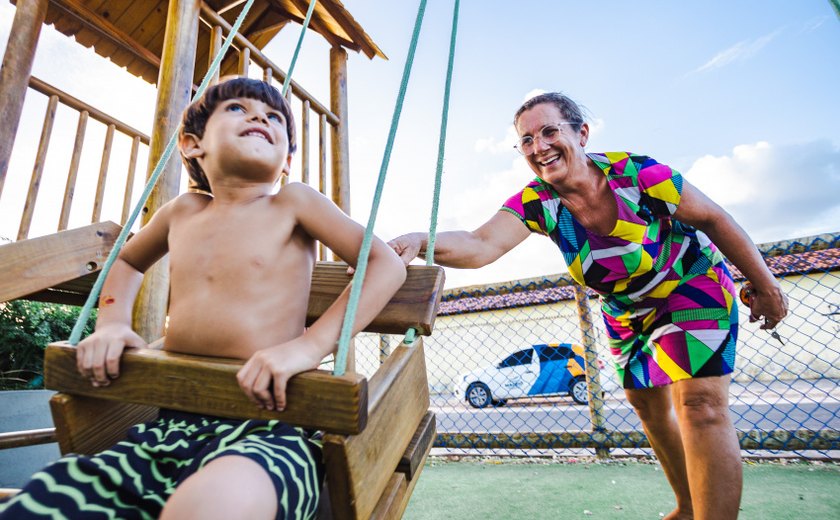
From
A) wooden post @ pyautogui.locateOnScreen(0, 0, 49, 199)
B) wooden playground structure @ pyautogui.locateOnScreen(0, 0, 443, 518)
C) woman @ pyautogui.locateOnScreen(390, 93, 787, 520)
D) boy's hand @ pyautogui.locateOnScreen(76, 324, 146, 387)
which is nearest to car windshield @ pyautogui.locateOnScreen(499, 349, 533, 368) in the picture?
wooden playground structure @ pyautogui.locateOnScreen(0, 0, 443, 518)

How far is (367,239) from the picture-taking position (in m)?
0.79

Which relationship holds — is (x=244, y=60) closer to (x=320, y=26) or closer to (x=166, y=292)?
(x=320, y=26)

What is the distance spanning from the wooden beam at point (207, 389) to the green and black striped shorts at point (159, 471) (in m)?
0.10

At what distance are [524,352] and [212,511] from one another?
11.7 m

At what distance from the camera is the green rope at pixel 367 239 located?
2.20ft

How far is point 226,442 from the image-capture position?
0.81 m

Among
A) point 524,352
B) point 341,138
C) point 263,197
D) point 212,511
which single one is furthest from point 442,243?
point 524,352

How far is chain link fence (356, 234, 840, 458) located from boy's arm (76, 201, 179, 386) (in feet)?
7.73

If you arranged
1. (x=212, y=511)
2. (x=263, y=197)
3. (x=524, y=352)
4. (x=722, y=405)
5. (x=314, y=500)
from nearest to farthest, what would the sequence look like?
(x=212, y=511) < (x=314, y=500) < (x=263, y=197) < (x=722, y=405) < (x=524, y=352)

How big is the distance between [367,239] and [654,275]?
1302 millimetres

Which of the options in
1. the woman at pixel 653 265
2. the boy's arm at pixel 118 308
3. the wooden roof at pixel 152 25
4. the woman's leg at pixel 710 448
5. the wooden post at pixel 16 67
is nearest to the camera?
the boy's arm at pixel 118 308

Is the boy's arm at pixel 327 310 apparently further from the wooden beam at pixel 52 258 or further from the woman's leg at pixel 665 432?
the woman's leg at pixel 665 432

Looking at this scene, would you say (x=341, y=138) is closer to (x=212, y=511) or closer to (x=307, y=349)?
(x=307, y=349)

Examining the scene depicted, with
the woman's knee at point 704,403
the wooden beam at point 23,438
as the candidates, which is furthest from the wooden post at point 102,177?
the woman's knee at point 704,403
